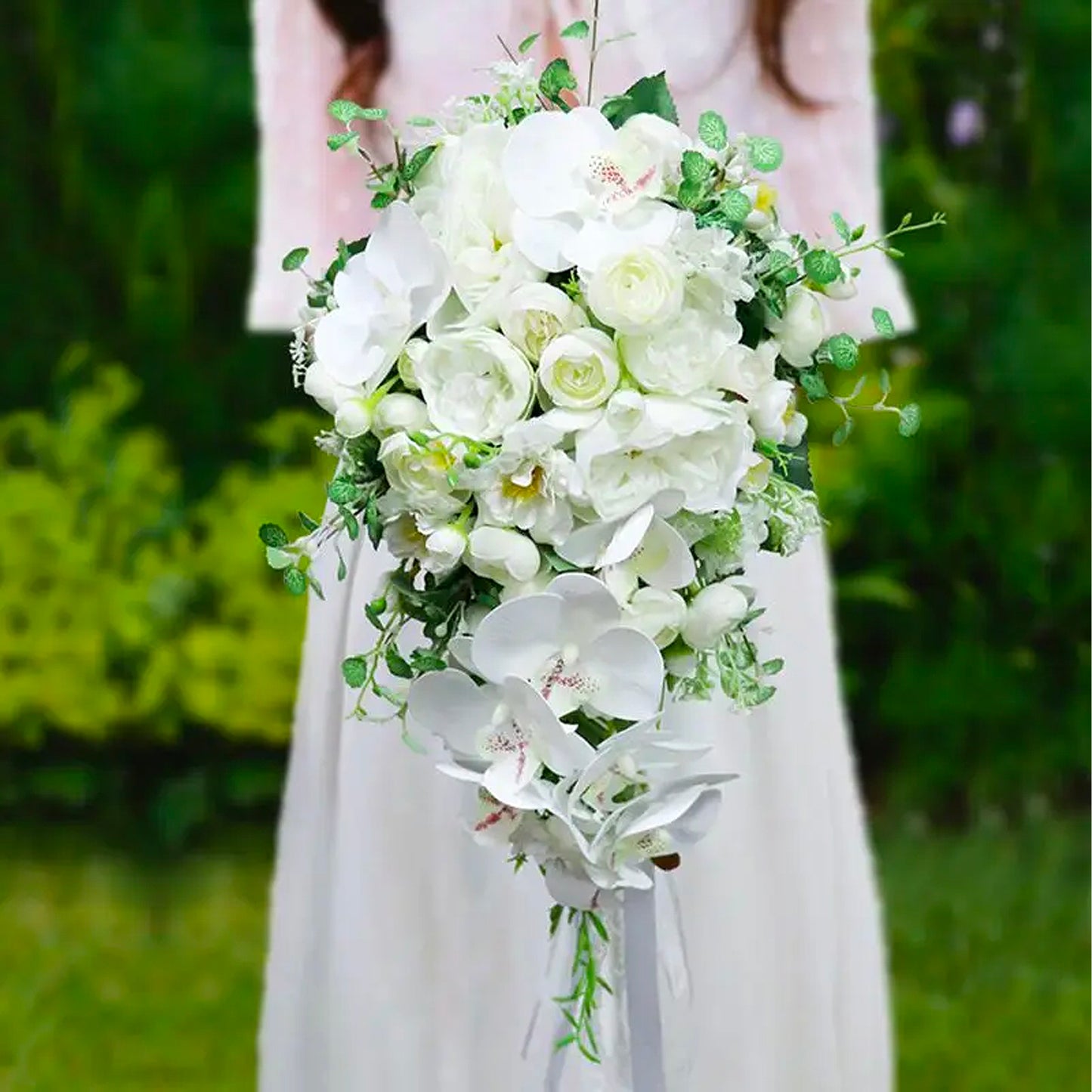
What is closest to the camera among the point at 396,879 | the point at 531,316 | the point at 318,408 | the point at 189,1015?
the point at 531,316

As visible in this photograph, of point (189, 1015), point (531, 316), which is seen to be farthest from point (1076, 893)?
point (531, 316)

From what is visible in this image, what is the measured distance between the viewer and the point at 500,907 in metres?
1.27

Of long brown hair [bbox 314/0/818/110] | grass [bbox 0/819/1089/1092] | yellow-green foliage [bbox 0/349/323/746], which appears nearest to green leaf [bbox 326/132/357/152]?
long brown hair [bbox 314/0/818/110]

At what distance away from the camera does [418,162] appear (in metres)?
0.88

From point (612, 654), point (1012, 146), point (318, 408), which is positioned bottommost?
point (612, 654)

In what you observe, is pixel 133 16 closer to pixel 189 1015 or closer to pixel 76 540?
pixel 76 540

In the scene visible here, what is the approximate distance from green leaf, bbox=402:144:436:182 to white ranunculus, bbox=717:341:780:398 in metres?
0.19

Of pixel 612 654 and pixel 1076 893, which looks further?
pixel 1076 893

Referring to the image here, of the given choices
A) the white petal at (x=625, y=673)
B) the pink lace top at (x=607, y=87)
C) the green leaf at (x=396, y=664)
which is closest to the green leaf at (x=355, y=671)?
the green leaf at (x=396, y=664)

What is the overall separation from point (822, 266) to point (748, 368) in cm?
6

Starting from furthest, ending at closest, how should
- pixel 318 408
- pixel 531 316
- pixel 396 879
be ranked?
pixel 318 408 < pixel 396 879 < pixel 531 316

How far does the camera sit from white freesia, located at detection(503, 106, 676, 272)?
0.83 m

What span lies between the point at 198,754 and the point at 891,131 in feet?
3.77

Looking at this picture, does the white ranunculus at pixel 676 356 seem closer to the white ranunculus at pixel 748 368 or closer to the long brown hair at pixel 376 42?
the white ranunculus at pixel 748 368
